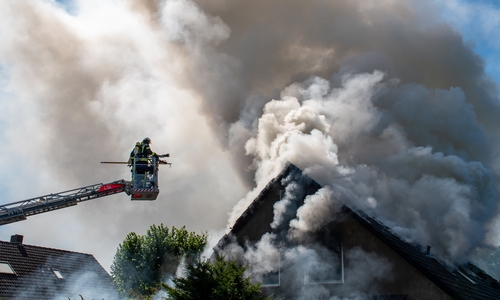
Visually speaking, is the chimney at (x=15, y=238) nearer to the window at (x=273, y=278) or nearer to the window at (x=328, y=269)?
the window at (x=273, y=278)

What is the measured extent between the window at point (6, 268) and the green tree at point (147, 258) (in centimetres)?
506

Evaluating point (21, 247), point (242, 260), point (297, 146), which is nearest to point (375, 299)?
point (242, 260)

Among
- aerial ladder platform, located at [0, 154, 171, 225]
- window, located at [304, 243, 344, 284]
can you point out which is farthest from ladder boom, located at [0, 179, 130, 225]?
window, located at [304, 243, 344, 284]

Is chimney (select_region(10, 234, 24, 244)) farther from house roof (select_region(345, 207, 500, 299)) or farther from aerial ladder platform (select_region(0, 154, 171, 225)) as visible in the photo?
house roof (select_region(345, 207, 500, 299))

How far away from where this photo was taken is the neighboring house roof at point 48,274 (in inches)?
966

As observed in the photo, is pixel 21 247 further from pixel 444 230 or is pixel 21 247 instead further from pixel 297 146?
pixel 444 230

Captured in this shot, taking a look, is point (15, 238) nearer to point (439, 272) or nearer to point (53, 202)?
point (53, 202)

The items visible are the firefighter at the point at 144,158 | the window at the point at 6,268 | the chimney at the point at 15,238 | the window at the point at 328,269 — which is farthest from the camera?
the chimney at the point at 15,238

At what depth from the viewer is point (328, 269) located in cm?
1748

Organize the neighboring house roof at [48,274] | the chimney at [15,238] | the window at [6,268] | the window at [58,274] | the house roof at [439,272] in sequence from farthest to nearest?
Result: the chimney at [15,238], the window at [58,274], the window at [6,268], the neighboring house roof at [48,274], the house roof at [439,272]

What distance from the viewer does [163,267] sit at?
1101 inches

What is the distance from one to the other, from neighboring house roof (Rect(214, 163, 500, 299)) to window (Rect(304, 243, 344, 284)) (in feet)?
4.38

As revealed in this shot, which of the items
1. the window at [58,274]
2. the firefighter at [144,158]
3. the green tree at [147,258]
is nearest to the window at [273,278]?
the firefighter at [144,158]

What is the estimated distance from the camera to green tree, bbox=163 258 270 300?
14.0m
